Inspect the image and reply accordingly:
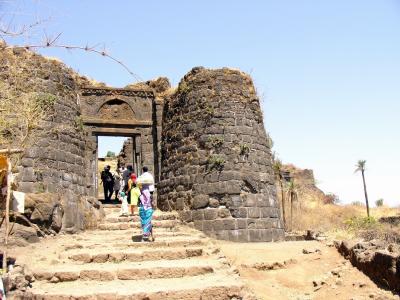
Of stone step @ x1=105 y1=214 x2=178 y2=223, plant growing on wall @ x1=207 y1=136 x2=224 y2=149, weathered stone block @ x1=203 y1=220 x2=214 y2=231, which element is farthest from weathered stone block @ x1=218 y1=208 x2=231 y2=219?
plant growing on wall @ x1=207 y1=136 x2=224 y2=149

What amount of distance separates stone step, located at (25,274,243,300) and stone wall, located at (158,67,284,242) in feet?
14.2

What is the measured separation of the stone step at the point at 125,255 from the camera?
298 inches

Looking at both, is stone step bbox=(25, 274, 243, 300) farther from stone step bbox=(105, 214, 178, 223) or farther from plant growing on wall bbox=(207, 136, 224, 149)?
plant growing on wall bbox=(207, 136, 224, 149)

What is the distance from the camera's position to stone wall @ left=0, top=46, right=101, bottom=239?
10453 mm

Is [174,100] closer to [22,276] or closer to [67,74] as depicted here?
[67,74]

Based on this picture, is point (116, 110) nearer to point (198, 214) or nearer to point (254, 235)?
point (198, 214)

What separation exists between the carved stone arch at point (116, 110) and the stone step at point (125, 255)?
7.41 m

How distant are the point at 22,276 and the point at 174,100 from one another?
8240 millimetres

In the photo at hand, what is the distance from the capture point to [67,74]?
12.4 meters

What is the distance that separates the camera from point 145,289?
20.0 ft

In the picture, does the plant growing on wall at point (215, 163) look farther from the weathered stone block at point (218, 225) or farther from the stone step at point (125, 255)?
the stone step at point (125, 255)

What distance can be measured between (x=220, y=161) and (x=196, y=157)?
0.77 meters

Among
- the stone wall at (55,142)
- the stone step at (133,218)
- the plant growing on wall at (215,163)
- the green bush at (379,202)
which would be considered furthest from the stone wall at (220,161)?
the green bush at (379,202)

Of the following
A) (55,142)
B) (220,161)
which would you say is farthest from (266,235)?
(55,142)
